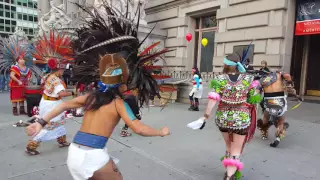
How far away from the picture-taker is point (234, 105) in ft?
10.6

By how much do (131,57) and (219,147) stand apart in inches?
125

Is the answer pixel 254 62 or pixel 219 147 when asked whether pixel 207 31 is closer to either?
pixel 254 62

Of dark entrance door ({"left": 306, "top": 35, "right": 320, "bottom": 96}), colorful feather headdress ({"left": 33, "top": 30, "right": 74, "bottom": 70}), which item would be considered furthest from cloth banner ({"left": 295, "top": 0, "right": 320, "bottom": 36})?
colorful feather headdress ({"left": 33, "top": 30, "right": 74, "bottom": 70})

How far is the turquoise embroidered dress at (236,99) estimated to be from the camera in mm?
3178

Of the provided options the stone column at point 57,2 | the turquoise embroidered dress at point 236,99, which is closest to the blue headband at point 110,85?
the turquoise embroidered dress at point 236,99

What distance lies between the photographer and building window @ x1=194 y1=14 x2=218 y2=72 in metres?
13.6

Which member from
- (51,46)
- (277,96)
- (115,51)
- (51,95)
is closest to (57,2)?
(51,46)

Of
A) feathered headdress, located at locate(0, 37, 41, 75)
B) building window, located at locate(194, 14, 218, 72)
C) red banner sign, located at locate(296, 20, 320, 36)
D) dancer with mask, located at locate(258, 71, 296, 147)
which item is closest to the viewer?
dancer with mask, located at locate(258, 71, 296, 147)

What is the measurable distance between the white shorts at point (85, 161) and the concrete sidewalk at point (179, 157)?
157cm

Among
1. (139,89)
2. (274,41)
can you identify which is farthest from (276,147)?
(274,41)

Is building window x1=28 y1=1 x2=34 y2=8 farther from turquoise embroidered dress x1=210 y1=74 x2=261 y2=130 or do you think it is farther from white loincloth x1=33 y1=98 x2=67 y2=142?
turquoise embroidered dress x1=210 y1=74 x2=261 y2=130

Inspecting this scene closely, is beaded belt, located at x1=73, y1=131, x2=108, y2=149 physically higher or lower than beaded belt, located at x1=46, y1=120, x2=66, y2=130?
higher

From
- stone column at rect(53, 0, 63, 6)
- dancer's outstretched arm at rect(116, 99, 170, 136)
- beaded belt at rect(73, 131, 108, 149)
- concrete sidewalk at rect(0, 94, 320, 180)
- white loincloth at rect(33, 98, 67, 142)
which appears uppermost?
stone column at rect(53, 0, 63, 6)

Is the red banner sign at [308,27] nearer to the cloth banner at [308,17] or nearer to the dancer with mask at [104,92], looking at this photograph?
the cloth banner at [308,17]
